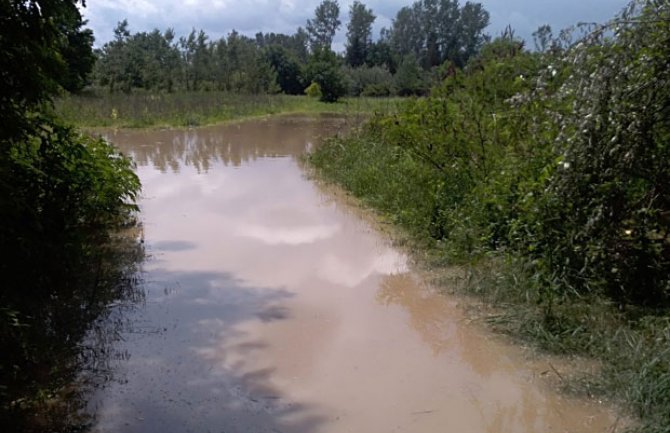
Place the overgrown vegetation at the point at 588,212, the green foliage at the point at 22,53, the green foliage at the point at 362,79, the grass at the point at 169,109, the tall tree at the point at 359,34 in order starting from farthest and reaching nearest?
1. the tall tree at the point at 359,34
2. the green foliage at the point at 362,79
3. the grass at the point at 169,109
4. the overgrown vegetation at the point at 588,212
5. the green foliage at the point at 22,53

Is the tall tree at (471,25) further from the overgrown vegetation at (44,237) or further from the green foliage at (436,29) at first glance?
the overgrown vegetation at (44,237)

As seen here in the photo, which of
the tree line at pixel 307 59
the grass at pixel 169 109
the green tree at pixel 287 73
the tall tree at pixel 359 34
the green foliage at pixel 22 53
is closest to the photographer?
the green foliage at pixel 22 53

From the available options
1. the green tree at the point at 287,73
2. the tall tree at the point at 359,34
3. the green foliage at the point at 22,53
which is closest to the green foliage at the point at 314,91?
the green tree at the point at 287,73

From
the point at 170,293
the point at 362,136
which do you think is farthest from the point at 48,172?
the point at 362,136

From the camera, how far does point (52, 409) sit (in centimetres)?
371

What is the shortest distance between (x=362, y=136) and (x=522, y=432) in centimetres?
1082

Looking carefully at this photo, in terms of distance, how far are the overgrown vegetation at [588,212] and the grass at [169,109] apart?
11.4 meters

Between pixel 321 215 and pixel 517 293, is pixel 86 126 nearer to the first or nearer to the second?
pixel 321 215

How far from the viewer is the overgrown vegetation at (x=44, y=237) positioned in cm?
346

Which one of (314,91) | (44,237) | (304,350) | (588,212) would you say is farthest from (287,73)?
(304,350)

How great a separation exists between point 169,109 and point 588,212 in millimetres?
22582

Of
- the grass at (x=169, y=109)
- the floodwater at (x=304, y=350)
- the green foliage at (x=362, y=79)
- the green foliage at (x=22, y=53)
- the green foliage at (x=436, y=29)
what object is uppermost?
the green foliage at (x=436, y=29)

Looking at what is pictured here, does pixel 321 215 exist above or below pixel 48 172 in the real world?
below

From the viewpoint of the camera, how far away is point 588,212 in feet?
16.1
